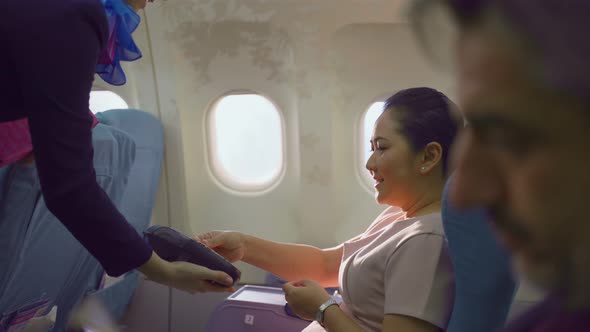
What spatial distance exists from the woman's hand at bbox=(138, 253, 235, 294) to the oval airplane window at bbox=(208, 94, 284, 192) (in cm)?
154

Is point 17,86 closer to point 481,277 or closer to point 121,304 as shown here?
point 481,277

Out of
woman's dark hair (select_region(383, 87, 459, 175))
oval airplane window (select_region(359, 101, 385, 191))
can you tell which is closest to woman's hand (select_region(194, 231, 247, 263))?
woman's dark hair (select_region(383, 87, 459, 175))

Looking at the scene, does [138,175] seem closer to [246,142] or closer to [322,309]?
[246,142]

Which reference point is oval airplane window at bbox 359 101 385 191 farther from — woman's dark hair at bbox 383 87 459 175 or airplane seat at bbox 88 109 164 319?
woman's dark hair at bbox 383 87 459 175

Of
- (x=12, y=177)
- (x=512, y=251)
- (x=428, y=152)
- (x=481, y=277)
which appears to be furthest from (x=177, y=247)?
(x=512, y=251)

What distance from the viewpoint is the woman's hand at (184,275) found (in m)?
1.66

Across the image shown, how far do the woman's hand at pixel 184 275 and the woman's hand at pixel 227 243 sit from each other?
0.30 meters

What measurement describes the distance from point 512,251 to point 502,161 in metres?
0.08

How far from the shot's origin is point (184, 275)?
67.8 inches

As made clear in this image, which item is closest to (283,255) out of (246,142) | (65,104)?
(65,104)

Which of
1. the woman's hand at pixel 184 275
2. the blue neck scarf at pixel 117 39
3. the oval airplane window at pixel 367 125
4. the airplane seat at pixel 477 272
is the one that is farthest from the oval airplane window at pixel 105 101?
the airplane seat at pixel 477 272

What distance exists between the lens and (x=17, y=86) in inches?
53.7

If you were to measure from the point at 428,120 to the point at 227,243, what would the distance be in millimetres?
861

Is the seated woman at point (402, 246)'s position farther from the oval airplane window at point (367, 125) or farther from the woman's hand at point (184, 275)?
the oval airplane window at point (367, 125)
